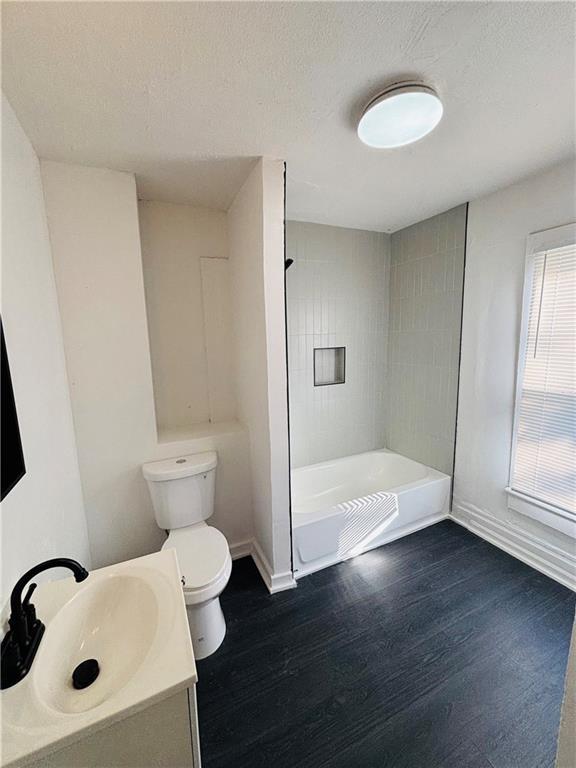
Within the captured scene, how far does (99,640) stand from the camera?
96cm

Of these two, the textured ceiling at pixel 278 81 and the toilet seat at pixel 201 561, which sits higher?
the textured ceiling at pixel 278 81

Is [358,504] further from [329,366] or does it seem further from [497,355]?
[497,355]

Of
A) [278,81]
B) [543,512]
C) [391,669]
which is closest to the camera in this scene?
[278,81]

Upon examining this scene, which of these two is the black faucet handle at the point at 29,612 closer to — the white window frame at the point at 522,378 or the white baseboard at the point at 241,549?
the white baseboard at the point at 241,549

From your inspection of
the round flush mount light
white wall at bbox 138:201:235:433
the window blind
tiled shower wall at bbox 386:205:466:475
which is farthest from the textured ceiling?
tiled shower wall at bbox 386:205:466:475

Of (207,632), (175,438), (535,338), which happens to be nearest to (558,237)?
(535,338)

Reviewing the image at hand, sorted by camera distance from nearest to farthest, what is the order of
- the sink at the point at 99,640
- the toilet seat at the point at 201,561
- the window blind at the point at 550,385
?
the sink at the point at 99,640, the toilet seat at the point at 201,561, the window blind at the point at 550,385

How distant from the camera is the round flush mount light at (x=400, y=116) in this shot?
3.77 ft

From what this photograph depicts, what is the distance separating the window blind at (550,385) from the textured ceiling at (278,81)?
0.63m

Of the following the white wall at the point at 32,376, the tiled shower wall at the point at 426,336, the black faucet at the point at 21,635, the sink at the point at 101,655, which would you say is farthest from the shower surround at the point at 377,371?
the black faucet at the point at 21,635

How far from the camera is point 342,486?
2.94m

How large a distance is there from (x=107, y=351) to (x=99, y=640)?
4.35 ft

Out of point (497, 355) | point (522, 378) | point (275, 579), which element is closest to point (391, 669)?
point (275, 579)

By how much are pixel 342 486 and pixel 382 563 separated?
86 cm
